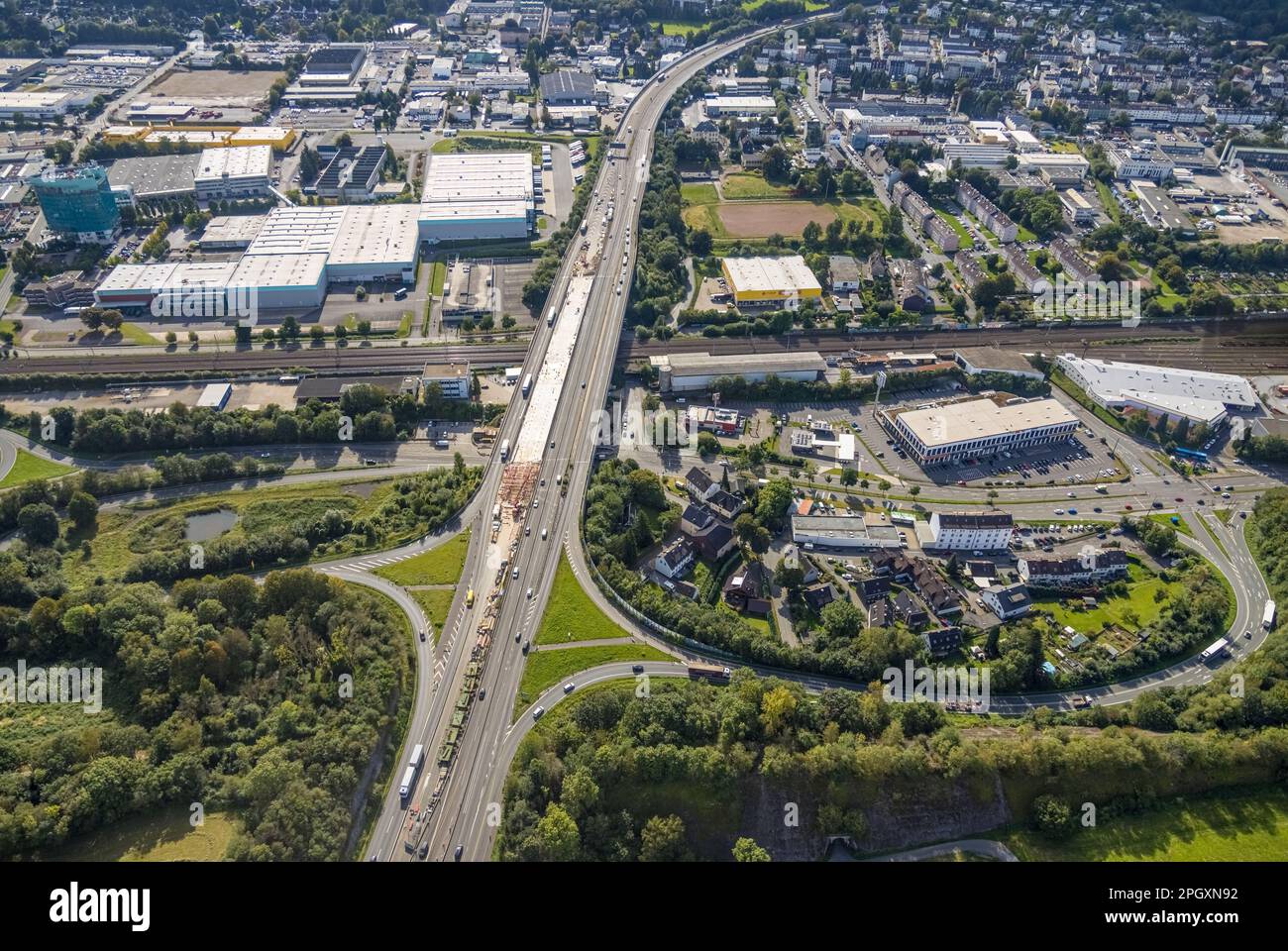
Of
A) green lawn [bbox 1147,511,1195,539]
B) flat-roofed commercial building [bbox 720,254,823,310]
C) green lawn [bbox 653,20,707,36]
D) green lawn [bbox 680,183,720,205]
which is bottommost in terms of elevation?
green lawn [bbox 1147,511,1195,539]

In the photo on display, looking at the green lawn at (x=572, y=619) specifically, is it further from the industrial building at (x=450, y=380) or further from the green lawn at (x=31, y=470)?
the green lawn at (x=31, y=470)

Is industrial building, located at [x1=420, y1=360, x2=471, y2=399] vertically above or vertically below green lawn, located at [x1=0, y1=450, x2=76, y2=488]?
above

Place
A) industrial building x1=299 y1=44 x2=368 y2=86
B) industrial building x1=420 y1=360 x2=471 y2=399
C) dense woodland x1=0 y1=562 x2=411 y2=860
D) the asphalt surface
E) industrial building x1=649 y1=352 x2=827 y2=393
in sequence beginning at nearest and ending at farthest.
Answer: dense woodland x1=0 y1=562 x2=411 y2=860, the asphalt surface, industrial building x1=420 y1=360 x2=471 y2=399, industrial building x1=649 y1=352 x2=827 y2=393, industrial building x1=299 y1=44 x2=368 y2=86

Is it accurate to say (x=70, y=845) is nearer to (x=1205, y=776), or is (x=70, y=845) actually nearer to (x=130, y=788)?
(x=130, y=788)

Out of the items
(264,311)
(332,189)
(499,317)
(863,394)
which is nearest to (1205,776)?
(863,394)

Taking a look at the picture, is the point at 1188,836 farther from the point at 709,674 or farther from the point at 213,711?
the point at 213,711

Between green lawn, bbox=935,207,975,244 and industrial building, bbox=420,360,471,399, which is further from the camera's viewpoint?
green lawn, bbox=935,207,975,244

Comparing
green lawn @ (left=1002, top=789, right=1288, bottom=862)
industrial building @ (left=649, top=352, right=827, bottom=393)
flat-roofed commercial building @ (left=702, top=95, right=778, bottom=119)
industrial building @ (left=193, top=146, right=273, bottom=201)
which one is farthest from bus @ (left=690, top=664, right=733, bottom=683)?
flat-roofed commercial building @ (left=702, top=95, right=778, bottom=119)

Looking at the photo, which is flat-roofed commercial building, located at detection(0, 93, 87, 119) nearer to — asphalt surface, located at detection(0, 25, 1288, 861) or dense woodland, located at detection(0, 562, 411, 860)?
asphalt surface, located at detection(0, 25, 1288, 861)
